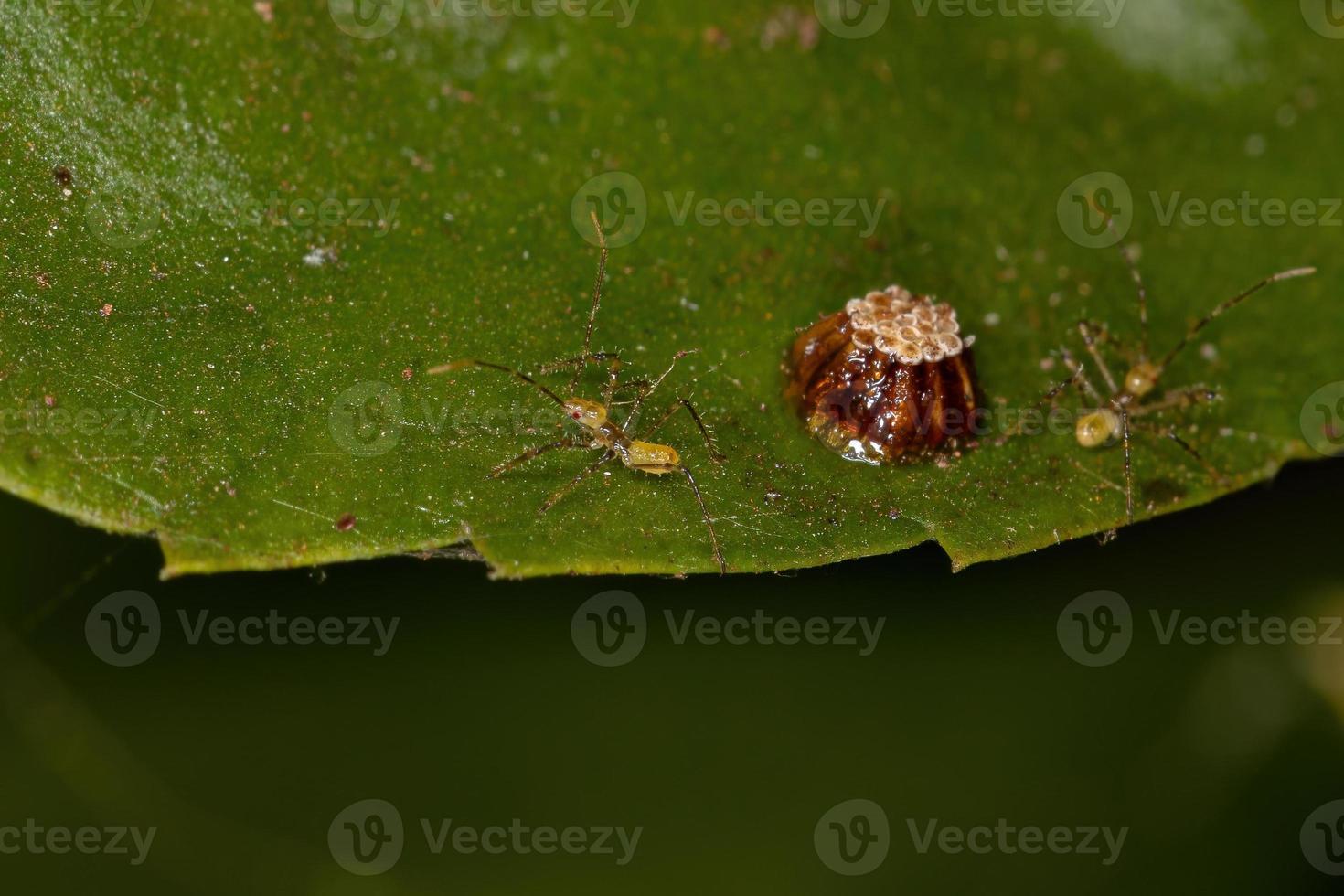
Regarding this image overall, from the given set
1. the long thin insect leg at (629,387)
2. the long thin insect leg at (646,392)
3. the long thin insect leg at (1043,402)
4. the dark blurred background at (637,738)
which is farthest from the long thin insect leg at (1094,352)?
the long thin insect leg at (629,387)

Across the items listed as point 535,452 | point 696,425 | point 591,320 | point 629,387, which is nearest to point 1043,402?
point 696,425

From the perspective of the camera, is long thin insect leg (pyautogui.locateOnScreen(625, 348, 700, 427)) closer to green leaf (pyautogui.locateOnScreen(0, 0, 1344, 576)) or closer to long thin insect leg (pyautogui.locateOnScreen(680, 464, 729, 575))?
green leaf (pyautogui.locateOnScreen(0, 0, 1344, 576))

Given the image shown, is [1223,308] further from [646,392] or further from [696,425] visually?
[646,392]

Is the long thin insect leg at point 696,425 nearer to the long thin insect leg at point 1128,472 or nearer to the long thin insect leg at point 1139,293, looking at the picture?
the long thin insect leg at point 1128,472

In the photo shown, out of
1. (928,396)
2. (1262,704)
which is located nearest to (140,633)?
(928,396)

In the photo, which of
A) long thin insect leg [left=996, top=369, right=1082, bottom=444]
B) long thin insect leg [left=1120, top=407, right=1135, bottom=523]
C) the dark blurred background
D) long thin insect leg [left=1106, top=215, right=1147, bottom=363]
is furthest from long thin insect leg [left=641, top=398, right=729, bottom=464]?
long thin insect leg [left=1106, top=215, right=1147, bottom=363]

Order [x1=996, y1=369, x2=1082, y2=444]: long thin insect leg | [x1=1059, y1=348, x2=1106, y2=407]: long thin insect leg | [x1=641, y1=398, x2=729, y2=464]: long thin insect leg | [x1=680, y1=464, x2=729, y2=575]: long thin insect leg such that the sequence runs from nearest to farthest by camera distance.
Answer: [x1=680, y1=464, x2=729, y2=575]: long thin insect leg → [x1=641, y1=398, x2=729, y2=464]: long thin insect leg → [x1=996, y1=369, x2=1082, y2=444]: long thin insect leg → [x1=1059, y1=348, x2=1106, y2=407]: long thin insect leg
